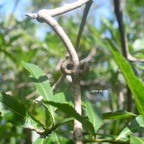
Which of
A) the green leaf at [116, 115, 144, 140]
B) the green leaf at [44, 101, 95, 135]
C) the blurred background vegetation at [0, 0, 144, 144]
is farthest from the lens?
the blurred background vegetation at [0, 0, 144, 144]

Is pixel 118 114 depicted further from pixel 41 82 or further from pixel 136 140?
pixel 41 82

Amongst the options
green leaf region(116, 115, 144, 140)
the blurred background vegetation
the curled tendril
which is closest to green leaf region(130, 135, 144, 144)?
green leaf region(116, 115, 144, 140)

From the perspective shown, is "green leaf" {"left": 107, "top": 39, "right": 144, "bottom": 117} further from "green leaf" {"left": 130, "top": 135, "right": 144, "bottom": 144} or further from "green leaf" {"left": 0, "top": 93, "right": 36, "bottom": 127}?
"green leaf" {"left": 0, "top": 93, "right": 36, "bottom": 127}

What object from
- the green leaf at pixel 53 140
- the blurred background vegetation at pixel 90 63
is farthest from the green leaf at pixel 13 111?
the blurred background vegetation at pixel 90 63

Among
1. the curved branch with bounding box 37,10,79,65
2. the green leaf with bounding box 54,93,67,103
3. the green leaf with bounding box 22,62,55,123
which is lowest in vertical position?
the green leaf with bounding box 54,93,67,103

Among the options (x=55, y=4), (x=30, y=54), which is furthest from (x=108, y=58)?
(x=55, y=4)

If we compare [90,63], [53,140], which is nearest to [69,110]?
[53,140]

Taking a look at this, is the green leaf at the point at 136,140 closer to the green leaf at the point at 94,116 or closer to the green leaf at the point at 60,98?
the green leaf at the point at 94,116
